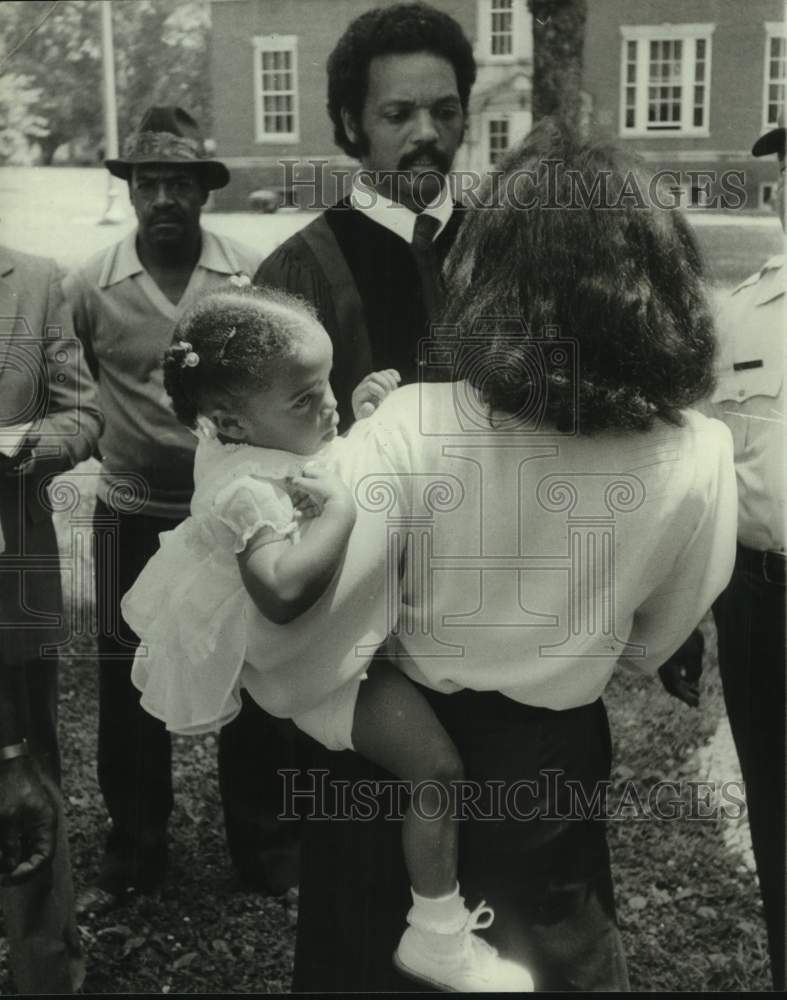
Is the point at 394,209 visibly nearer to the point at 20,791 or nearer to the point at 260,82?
the point at 260,82

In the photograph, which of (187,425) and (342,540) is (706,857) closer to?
(342,540)

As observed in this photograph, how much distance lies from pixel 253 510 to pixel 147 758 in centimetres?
97

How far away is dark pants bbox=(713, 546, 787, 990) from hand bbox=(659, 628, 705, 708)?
0.26 ft

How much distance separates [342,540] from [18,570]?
100 cm

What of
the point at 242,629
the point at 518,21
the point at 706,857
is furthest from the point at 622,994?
the point at 518,21

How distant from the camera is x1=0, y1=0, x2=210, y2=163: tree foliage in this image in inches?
118

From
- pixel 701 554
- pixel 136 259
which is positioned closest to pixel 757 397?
pixel 701 554

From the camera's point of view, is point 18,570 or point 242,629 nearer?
point 242,629

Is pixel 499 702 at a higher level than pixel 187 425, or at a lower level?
lower

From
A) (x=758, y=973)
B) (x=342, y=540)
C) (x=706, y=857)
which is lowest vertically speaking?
(x=758, y=973)

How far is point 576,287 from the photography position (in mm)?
2457

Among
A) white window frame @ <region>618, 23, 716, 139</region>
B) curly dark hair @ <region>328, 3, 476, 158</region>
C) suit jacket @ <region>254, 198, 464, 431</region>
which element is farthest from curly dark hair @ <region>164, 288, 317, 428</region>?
white window frame @ <region>618, 23, 716, 139</region>

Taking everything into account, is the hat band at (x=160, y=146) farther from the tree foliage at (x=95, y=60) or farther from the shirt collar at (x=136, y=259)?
the shirt collar at (x=136, y=259)

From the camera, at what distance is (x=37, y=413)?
122 inches
